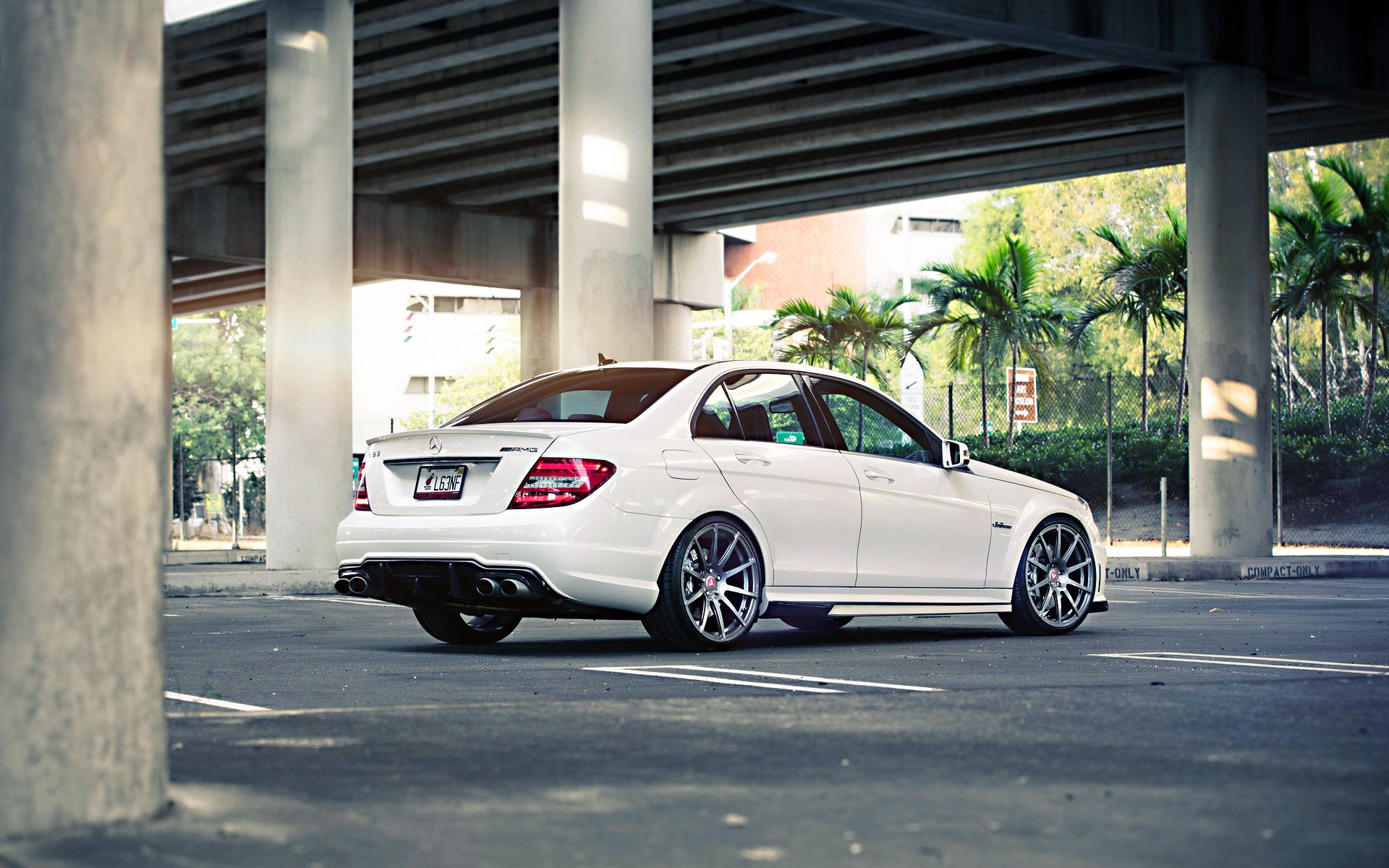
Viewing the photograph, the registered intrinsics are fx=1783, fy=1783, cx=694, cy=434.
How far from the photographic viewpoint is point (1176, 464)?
36688mm

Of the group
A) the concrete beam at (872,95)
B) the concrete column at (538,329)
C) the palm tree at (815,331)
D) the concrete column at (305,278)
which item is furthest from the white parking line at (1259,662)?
the concrete column at (538,329)

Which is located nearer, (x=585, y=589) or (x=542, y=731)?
(x=542, y=731)

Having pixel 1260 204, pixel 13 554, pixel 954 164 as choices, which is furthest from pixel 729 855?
pixel 954 164

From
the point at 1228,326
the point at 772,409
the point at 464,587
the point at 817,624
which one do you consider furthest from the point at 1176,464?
the point at 464,587

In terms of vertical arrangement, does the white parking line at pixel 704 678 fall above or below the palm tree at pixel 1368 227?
below

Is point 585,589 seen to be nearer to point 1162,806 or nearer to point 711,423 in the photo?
point 711,423

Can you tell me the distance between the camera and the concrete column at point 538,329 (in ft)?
135

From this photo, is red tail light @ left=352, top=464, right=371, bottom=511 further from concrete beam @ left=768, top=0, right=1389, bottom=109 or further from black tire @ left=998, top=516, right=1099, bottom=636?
concrete beam @ left=768, top=0, right=1389, bottom=109

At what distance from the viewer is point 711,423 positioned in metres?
9.38

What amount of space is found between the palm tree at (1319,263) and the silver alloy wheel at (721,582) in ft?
73.8

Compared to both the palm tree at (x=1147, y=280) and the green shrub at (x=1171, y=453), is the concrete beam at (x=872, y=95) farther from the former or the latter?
the green shrub at (x=1171, y=453)

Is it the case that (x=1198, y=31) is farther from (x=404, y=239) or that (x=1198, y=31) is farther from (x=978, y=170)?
(x=404, y=239)

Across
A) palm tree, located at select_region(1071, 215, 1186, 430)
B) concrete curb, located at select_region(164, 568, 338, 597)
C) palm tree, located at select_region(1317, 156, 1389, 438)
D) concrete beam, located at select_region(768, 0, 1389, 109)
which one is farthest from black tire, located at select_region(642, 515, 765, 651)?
palm tree, located at select_region(1071, 215, 1186, 430)

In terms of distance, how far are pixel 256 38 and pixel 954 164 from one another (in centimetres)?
1420
